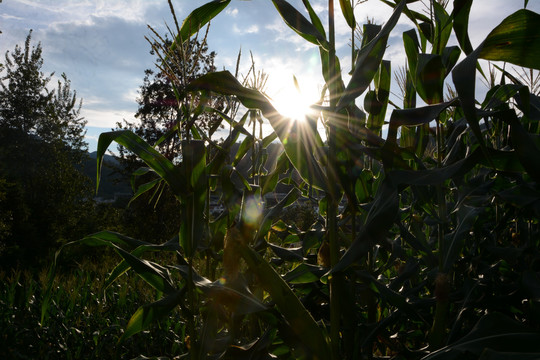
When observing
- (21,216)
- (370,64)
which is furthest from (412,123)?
(21,216)

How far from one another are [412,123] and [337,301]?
61 centimetres

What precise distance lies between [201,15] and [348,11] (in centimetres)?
56

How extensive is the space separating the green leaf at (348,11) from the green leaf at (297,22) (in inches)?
8.3

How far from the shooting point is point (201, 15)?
1.42 m

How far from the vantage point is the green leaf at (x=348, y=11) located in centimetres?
141

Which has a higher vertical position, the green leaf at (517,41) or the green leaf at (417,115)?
the green leaf at (517,41)

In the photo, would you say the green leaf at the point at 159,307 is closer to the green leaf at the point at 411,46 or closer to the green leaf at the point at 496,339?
the green leaf at the point at 496,339

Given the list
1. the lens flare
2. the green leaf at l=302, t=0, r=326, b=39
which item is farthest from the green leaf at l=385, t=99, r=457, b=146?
the lens flare

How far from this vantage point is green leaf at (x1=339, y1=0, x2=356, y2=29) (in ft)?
4.61

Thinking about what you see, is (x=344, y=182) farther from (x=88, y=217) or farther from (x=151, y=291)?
(x=88, y=217)

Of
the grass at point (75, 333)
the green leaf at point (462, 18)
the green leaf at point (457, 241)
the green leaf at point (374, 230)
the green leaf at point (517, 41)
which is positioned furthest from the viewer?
the grass at point (75, 333)

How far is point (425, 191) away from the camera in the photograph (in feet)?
5.16

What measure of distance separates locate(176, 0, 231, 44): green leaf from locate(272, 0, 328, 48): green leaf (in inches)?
8.4

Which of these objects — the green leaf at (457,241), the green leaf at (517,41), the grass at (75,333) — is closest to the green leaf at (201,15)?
the green leaf at (517,41)
